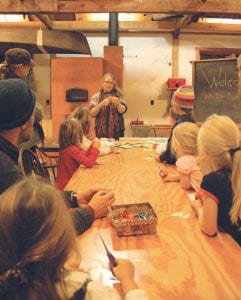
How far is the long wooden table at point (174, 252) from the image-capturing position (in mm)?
1315

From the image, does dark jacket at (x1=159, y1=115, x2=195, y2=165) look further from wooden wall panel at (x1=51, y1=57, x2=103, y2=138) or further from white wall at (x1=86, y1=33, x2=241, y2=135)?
white wall at (x1=86, y1=33, x2=241, y2=135)

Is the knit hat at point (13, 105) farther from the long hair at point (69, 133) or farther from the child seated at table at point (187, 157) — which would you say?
the long hair at point (69, 133)

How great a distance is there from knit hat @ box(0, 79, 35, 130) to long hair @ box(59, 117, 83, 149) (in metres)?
1.53

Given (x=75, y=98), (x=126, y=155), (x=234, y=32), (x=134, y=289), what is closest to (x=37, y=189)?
(x=134, y=289)

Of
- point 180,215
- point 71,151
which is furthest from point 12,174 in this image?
point 71,151

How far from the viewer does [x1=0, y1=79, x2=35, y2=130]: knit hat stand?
5.39ft

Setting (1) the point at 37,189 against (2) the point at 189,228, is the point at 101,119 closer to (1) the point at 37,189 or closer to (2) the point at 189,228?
(2) the point at 189,228

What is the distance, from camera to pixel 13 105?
165 cm

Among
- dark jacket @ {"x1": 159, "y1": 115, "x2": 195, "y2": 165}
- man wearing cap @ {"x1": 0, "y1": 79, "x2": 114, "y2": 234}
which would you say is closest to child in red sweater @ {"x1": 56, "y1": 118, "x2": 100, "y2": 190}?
dark jacket @ {"x1": 159, "y1": 115, "x2": 195, "y2": 165}

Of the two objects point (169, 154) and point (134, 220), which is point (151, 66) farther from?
point (134, 220)

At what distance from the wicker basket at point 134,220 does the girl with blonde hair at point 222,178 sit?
0.24 m

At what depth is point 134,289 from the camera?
4.14ft

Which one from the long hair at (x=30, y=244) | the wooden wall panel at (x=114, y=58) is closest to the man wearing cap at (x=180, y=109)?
the long hair at (x=30, y=244)

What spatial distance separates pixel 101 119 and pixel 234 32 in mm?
4906
